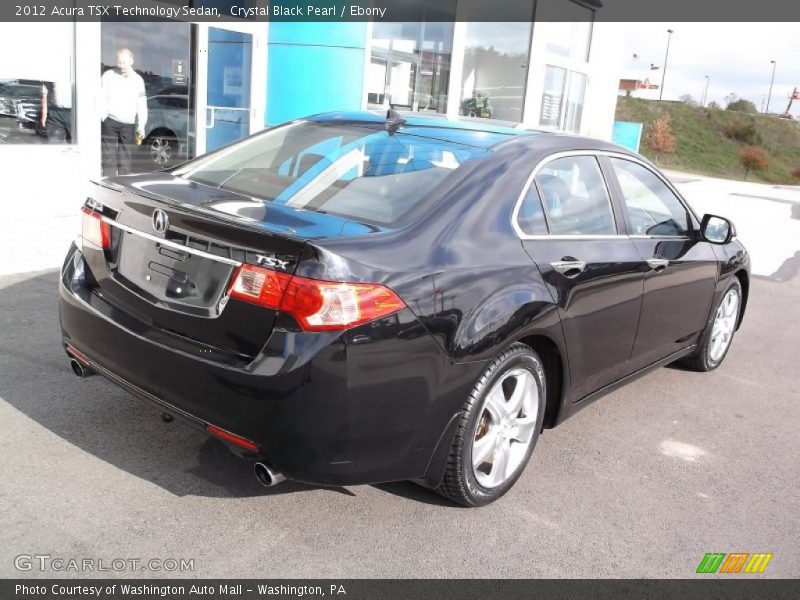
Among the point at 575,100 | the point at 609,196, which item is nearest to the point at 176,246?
the point at 609,196

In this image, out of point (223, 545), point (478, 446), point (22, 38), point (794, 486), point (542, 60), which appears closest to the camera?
point (223, 545)

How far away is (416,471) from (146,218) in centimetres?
145

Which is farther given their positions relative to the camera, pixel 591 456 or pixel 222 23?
pixel 222 23

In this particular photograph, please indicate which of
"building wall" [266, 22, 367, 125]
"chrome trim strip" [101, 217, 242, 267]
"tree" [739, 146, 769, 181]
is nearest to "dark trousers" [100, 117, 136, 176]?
"building wall" [266, 22, 367, 125]

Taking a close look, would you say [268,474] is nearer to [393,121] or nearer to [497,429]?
[497,429]

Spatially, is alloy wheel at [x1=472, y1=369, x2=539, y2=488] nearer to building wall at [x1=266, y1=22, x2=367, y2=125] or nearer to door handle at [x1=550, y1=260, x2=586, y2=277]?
door handle at [x1=550, y1=260, x2=586, y2=277]

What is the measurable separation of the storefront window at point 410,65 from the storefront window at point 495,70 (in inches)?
23.2

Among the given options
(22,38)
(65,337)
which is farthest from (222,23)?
(65,337)

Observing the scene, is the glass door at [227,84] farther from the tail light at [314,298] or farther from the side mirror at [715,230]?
the tail light at [314,298]

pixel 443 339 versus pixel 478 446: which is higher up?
pixel 443 339

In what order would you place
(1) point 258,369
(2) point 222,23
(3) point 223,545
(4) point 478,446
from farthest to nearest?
1. (2) point 222,23
2. (4) point 478,446
3. (3) point 223,545
4. (1) point 258,369

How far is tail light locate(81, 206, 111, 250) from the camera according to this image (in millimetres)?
3315
